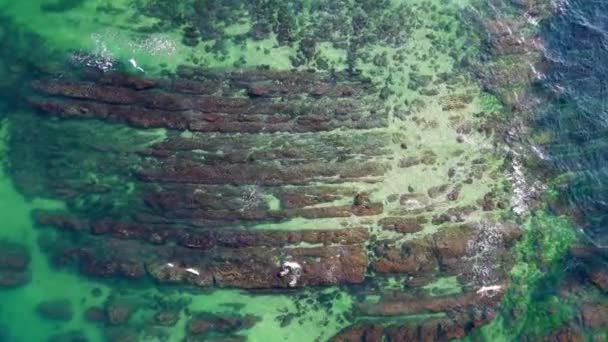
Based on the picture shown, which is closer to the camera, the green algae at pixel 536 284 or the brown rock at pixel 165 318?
the brown rock at pixel 165 318

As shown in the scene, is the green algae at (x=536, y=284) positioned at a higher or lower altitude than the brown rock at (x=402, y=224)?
lower

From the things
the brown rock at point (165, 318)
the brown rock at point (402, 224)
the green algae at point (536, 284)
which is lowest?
the brown rock at point (165, 318)

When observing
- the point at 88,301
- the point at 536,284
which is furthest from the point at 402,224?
the point at 88,301

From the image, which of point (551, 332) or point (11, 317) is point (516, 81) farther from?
point (11, 317)

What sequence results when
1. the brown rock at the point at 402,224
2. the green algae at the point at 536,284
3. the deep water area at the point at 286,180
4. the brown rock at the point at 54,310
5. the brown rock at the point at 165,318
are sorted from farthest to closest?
the brown rock at the point at 402,224 → the green algae at the point at 536,284 → the deep water area at the point at 286,180 → the brown rock at the point at 165,318 → the brown rock at the point at 54,310

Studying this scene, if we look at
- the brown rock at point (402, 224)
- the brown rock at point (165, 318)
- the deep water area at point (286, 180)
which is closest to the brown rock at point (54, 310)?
the deep water area at point (286, 180)

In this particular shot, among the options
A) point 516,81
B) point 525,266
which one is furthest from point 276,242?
point 516,81

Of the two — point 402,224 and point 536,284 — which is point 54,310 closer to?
point 402,224

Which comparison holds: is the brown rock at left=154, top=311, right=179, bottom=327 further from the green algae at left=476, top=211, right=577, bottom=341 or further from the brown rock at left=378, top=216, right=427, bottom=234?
the green algae at left=476, top=211, right=577, bottom=341

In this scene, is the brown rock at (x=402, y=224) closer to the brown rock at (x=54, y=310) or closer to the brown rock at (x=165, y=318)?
the brown rock at (x=165, y=318)
